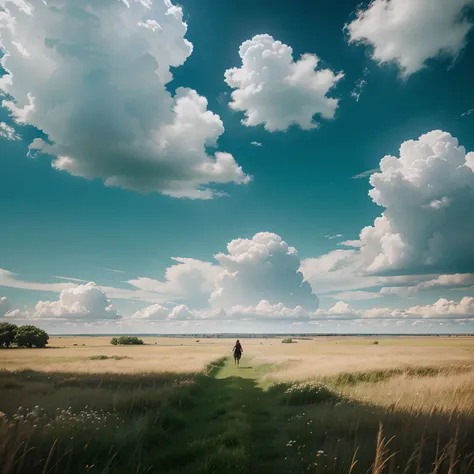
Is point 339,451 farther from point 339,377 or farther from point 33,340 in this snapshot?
point 33,340

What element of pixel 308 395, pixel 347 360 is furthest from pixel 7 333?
pixel 308 395

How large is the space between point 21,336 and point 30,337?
1.93 meters

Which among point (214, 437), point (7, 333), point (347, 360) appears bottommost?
point (347, 360)

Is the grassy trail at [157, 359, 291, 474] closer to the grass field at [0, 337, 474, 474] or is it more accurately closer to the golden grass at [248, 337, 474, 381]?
the grass field at [0, 337, 474, 474]

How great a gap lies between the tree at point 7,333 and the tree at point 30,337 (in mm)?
950

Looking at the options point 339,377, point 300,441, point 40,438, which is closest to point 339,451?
point 300,441

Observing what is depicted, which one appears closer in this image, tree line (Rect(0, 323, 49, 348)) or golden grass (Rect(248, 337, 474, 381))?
golden grass (Rect(248, 337, 474, 381))

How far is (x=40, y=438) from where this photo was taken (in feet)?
23.8

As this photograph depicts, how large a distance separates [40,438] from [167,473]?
9.45 ft

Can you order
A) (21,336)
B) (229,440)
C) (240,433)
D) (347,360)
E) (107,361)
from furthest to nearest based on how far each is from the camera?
1. (21,336)
2. (107,361)
3. (347,360)
4. (240,433)
5. (229,440)

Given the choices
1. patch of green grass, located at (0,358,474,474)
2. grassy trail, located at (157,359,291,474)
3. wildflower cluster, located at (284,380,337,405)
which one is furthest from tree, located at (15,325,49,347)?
wildflower cluster, located at (284,380,337,405)

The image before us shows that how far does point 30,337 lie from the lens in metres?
81.1

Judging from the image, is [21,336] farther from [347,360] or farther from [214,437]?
[214,437]

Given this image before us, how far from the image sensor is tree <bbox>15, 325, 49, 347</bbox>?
265ft
